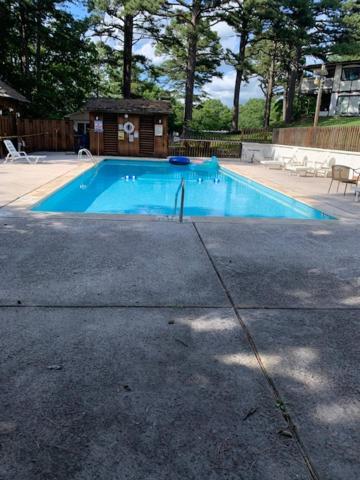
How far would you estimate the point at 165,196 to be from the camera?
36.2ft

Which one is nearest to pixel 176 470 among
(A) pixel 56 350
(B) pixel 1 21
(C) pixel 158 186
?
(A) pixel 56 350

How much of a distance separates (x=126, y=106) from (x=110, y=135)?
1714 mm

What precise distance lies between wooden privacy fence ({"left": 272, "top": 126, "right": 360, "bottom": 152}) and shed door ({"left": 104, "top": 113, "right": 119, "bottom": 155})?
8.89 meters

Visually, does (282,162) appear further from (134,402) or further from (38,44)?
(38,44)

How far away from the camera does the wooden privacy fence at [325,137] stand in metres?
13.0

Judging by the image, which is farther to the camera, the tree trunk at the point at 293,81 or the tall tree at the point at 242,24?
the tree trunk at the point at 293,81

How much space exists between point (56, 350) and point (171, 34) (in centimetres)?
2574

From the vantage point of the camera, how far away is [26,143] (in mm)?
18594

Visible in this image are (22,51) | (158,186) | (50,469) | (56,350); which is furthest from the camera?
(22,51)

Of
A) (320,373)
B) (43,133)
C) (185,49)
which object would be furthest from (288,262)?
(185,49)

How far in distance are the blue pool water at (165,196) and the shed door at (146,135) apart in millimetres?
3853

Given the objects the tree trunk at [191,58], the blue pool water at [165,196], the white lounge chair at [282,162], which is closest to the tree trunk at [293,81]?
the tree trunk at [191,58]

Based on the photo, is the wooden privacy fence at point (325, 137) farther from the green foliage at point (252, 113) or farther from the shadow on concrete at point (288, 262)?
the green foliage at point (252, 113)

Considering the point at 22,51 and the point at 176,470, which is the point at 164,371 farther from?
the point at 22,51
